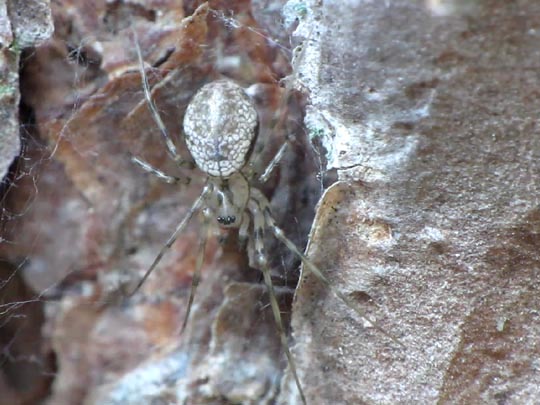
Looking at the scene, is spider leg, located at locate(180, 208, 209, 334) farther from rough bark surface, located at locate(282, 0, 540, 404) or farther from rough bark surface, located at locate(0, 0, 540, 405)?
rough bark surface, located at locate(282, 0, 540, 404)

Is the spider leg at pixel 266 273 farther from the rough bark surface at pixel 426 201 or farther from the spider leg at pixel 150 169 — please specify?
the spider leg at pixel 150 169

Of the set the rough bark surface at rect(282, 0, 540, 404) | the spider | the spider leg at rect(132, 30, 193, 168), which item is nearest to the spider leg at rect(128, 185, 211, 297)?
the spider

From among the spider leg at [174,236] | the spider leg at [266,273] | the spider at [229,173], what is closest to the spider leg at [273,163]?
the spider at [229,173]

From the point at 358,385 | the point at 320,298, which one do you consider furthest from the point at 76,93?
the point at 358,385

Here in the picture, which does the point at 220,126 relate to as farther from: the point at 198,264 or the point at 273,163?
the point at 198,264

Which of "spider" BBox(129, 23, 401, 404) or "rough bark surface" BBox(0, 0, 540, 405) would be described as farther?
"spider" BBox(129, 23, 401, 404)

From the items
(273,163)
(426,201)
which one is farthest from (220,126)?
(426,201)
